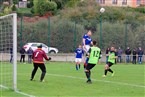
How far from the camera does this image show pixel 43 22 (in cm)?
5003

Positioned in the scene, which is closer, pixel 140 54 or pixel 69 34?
pixel 140 54

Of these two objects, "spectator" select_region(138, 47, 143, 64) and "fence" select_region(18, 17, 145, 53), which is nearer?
"fence" select_region(18, 17, 145, 53)

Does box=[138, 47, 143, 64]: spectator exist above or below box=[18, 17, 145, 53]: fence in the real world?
below

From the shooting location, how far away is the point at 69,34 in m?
50.2

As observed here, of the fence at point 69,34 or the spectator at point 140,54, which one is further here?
the spectator at point 140,54

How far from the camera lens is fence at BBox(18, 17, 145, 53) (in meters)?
49.5

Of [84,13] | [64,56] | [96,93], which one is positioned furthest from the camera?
[84,13]

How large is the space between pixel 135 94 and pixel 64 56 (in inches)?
1230

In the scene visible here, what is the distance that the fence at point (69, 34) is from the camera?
49.5 m

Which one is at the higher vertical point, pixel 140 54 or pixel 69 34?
pixel 69 34

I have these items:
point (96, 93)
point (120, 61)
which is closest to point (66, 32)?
point (120, 61)

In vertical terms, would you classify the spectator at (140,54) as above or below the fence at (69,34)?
Result: below

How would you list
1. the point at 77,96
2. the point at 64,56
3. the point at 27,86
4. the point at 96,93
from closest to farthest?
the point at 77,96 < the point at 96,93 < the point at 27,86 < the point at 64,56

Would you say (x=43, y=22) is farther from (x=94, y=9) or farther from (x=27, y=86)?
(x=27, y=86)
